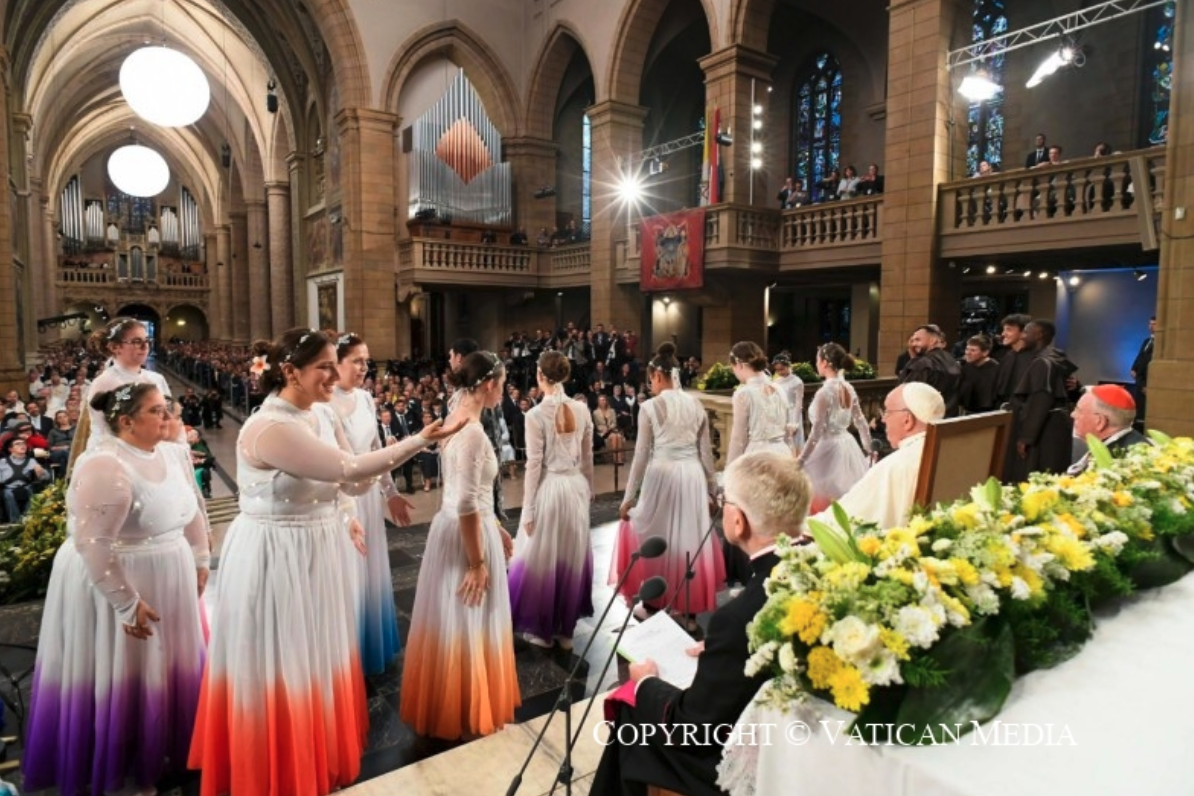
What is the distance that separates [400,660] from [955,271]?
10004 mm

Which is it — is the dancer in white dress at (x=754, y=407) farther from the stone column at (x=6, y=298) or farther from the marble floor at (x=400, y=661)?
the stone column at (x=6, y=298)

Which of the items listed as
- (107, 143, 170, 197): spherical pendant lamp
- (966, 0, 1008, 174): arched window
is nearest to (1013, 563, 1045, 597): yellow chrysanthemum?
(966, 0, 1008, 174): arched window

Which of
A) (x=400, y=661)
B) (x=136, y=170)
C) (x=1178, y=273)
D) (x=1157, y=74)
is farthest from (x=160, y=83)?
(x=1157, y=74)

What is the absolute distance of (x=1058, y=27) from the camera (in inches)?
541

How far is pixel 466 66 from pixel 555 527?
17.6 m

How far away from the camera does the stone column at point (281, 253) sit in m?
25.2

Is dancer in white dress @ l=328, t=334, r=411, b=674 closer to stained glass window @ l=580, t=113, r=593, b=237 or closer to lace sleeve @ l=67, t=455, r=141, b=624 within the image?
lace sleeve @ l=67, t=455, r=141, b=624

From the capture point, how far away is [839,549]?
1.68 meters

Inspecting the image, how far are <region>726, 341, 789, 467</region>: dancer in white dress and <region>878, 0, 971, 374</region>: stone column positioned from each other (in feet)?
20.8

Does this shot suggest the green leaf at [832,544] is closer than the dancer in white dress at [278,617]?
Yes

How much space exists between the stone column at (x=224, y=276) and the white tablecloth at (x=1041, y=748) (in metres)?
39.7

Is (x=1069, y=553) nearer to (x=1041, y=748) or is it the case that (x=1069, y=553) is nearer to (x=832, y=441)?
(x=1041, y=748)

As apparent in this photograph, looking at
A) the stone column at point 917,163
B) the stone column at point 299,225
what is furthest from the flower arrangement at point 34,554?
the stone column at point 299,225

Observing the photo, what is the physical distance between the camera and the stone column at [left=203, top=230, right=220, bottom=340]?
38.8 meters
